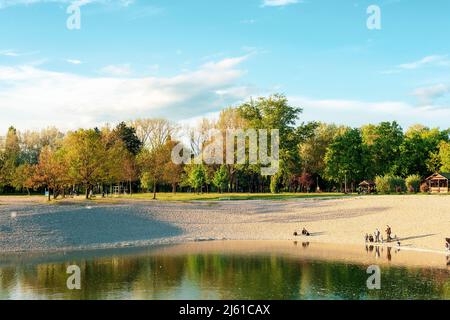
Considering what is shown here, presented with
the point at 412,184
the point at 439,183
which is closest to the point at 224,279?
the point at 412,184

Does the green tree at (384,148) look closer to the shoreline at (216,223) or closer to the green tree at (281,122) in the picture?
the green tree at (281,122)

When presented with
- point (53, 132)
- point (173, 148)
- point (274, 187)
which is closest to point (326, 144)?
point (274, 187)

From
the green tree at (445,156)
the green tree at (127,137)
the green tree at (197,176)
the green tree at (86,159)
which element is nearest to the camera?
the green tree at (86,159)

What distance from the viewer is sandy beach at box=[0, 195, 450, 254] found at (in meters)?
46.3

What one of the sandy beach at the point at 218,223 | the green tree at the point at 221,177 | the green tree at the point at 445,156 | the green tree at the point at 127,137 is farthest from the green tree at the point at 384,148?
the green tree at the point at 127,137

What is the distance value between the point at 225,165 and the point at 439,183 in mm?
43975

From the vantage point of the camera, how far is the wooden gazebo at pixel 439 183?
8969 centimetres

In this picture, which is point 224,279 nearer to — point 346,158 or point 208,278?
point 208,278

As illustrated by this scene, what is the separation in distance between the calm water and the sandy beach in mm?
7600

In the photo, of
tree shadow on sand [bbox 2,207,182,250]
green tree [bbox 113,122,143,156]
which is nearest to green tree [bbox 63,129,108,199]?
tree shadow on sand [bbox 2,207,182,250]

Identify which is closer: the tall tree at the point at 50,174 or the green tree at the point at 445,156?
the tall tree at the point at 50,174

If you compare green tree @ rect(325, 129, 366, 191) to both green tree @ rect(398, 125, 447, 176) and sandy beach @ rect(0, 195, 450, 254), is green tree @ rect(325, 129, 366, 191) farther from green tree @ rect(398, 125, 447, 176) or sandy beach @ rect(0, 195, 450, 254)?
sandy beach @ rect(0, 195, 450, 254)

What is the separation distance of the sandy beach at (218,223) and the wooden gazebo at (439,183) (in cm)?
3043

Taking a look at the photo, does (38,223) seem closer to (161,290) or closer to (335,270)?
(161,290)
